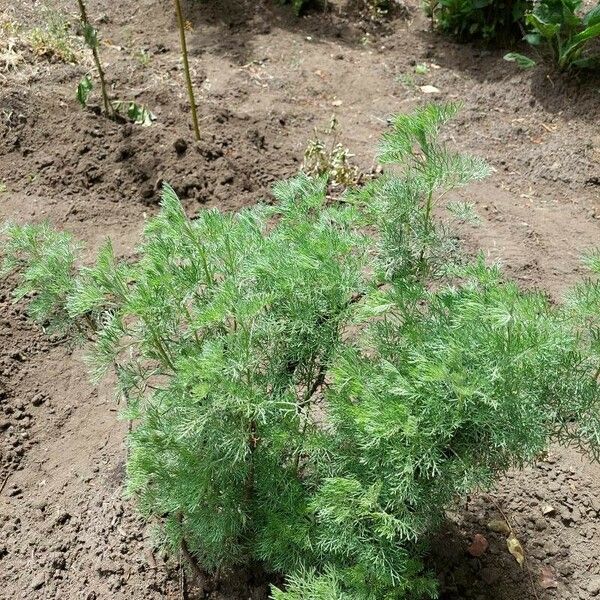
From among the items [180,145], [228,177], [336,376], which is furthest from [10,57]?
[336,376]

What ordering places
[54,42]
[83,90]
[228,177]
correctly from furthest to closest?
[54,42]
[83,90]
[228,177]

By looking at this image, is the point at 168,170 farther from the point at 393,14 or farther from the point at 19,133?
the point at 393,14

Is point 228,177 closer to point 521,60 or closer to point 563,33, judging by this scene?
point 521,60

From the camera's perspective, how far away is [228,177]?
170 inches

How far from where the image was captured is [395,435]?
1763mm

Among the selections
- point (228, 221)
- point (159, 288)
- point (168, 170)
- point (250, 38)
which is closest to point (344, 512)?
point (159, 288)

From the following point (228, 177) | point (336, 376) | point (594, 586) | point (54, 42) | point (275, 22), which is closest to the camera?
point (336, 376)

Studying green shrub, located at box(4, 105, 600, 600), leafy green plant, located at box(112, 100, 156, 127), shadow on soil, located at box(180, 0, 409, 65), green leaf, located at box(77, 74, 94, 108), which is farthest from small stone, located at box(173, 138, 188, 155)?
green shrub, located at box(4, 105, 600, 600)

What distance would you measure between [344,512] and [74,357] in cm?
220

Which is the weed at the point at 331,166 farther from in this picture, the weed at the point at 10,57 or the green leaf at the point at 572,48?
the weed at the point at 10,57

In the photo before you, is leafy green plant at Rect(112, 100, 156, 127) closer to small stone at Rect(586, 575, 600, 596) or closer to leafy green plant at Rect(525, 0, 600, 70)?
leafy green plant at Rect(525, 0, 600, 70)

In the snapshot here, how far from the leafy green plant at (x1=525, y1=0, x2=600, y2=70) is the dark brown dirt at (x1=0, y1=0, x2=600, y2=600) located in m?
0.18

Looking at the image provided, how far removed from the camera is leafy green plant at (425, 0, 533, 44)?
5.66 metres

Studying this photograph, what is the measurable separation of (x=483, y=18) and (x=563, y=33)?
75 centimetres
